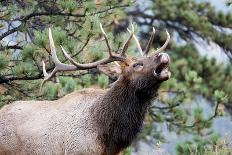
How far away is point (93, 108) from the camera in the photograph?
24.0ft

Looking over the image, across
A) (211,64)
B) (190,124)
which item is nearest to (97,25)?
(190,124)

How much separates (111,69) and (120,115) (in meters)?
0.45

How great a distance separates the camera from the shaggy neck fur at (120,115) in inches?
281

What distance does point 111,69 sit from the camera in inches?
286

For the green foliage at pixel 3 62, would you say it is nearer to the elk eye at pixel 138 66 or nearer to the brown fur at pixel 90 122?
the brown fur at pixel 90 122

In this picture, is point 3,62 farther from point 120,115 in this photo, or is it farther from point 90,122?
point 120,115

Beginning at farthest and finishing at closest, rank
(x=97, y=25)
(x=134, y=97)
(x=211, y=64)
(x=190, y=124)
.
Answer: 1. (x=211, y=64)
2. (x=190, y=124)
3. (x=97, y=25)
4. (x=134, y=97)

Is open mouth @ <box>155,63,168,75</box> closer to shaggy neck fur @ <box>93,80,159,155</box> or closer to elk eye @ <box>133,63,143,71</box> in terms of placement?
elk eye @ <box>133,63,143,71</box>

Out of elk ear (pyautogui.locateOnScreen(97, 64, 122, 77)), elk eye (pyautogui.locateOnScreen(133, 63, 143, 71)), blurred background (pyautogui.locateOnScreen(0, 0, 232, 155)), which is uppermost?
elk eye (pyautogui.locateOnScreen(133, 63, 143, 71))

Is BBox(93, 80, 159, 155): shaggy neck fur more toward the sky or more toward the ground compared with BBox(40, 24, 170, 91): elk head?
more toward the ground

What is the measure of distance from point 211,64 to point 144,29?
200 centimetres

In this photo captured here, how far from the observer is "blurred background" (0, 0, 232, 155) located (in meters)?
8.90

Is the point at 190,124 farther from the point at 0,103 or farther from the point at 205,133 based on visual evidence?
the point at 0,103

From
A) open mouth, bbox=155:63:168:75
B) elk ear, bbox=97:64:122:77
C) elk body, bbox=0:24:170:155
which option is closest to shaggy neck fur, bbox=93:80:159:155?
elk body, bbox=0:24:170:155
